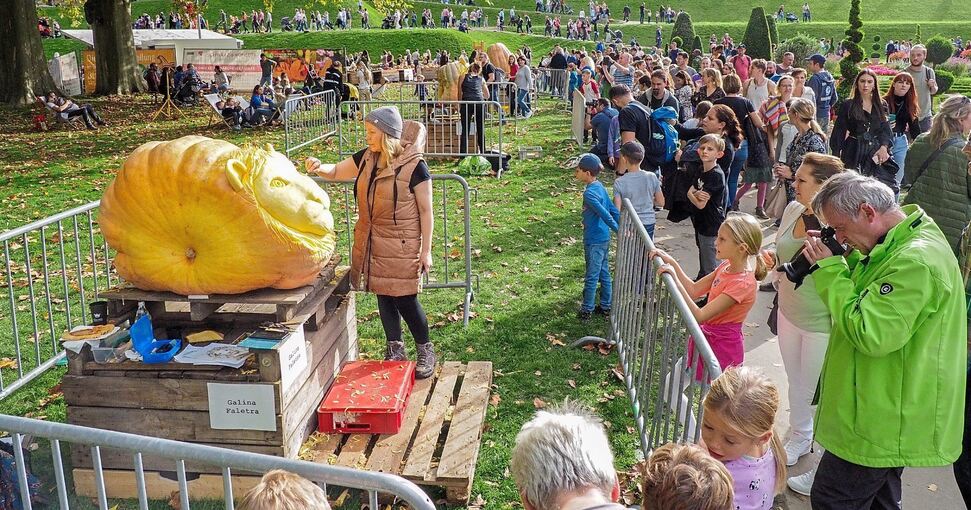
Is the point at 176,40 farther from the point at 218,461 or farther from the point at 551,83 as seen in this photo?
the point at 218,461

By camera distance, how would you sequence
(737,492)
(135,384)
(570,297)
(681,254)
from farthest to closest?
(681,254)
(570,297)
(135,384)
(737,492)

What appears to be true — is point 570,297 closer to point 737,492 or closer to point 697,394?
point 697,394

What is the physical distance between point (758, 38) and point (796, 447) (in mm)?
42342

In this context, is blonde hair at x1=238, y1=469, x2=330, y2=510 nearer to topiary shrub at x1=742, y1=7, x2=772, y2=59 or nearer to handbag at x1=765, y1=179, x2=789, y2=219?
handbag at x1=765, y1=179, x2=789, y2=219

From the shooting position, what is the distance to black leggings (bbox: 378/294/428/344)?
6035mm

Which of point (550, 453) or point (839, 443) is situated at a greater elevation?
point (550, 453)

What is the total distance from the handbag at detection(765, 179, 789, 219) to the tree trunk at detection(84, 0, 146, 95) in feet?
77.5

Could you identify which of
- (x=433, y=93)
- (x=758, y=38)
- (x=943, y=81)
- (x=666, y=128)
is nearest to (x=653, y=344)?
(x=666, y=128)

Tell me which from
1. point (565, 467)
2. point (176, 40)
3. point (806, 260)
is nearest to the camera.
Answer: point (565, 467)

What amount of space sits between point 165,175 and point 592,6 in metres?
74.8

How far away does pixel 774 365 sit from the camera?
675 cm

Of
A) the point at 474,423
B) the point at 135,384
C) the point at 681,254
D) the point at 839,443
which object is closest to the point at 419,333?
the point at 474,423

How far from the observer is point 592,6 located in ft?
246

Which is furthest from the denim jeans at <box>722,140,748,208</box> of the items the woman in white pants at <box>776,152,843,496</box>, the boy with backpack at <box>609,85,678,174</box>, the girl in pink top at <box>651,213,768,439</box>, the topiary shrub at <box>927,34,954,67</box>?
the topiary shrub at <box>927,34,954,67</box>
